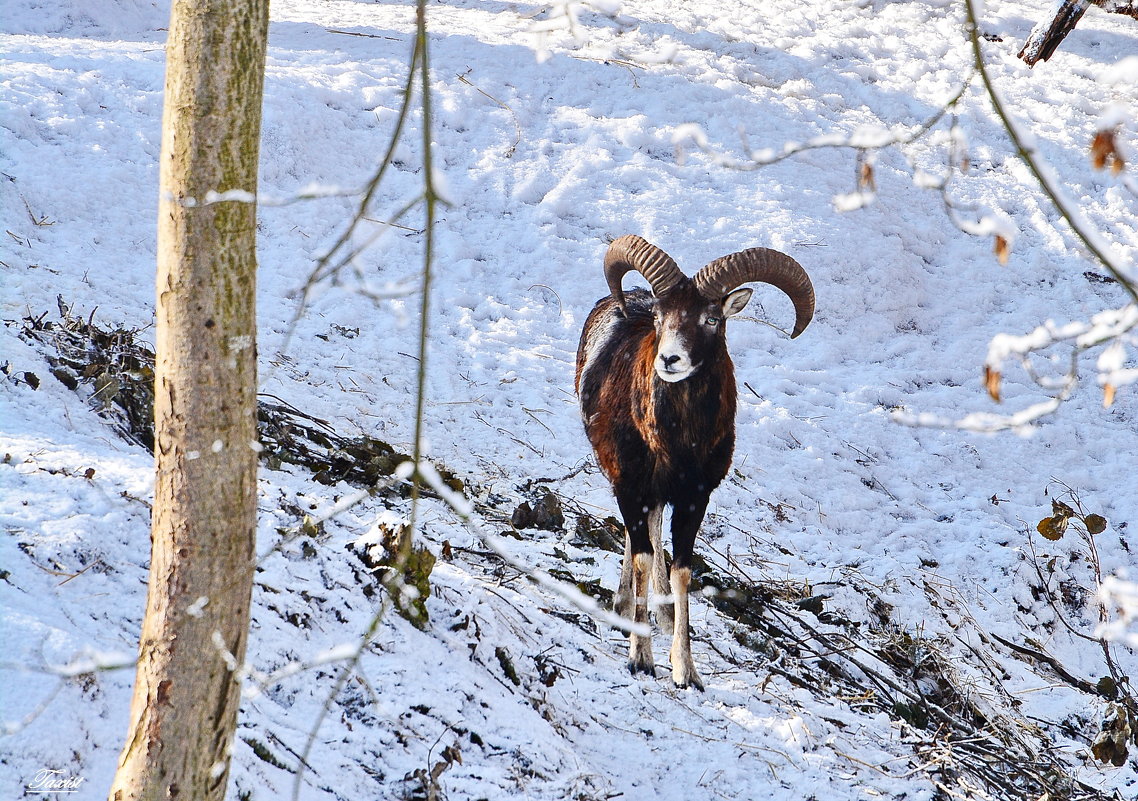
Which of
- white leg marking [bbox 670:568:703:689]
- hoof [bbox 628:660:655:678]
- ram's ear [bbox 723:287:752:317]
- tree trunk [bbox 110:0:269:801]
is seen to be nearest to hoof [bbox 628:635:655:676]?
hoof [bbox 628:660:655:678]

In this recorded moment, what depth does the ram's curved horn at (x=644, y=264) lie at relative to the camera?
464cm

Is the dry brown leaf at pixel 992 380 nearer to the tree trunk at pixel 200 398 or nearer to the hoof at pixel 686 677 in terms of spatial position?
the tree trunk at pixel 200 398

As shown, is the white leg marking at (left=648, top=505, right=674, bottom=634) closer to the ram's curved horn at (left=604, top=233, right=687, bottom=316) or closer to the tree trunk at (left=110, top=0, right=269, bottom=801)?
the ram's curved horn at (left=604, top=233, right=687, bottom=316)

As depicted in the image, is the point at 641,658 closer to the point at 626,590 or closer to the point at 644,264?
the point at 626,590

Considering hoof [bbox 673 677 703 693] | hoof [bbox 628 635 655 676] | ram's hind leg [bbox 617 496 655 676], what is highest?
ram's hind leg [bbox 617 496 655 676]

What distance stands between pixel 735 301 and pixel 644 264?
509 millimetres

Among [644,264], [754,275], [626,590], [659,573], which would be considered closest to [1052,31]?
[754,275]

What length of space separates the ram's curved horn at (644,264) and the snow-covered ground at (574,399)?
102cm

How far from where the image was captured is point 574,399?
7176 millimetres

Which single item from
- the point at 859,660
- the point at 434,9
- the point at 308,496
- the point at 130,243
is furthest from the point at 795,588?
the point at 434,9

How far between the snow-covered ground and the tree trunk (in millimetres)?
193

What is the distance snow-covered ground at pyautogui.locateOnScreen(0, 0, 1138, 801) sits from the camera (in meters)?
3.24

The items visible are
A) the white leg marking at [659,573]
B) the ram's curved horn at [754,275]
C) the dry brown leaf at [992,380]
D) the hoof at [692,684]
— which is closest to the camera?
the dry brown leaf at [992,380]

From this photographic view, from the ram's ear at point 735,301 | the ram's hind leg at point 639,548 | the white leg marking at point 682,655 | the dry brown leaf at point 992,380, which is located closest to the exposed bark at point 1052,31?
the ram's ear at point 735,301
